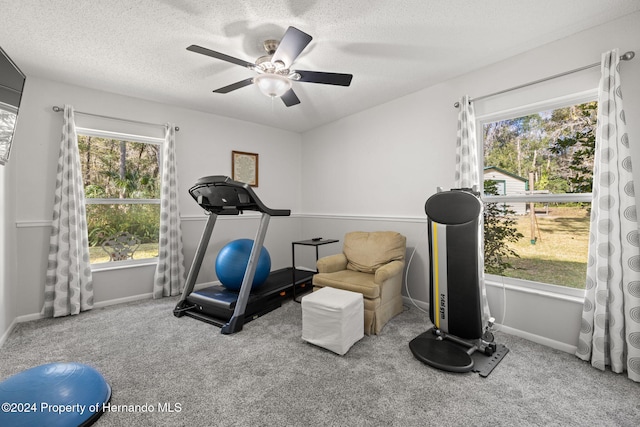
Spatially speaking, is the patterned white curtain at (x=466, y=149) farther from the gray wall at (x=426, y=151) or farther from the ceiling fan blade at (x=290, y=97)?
the ceiling fan blade at (x=290, y=97)

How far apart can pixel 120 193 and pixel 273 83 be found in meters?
2.75

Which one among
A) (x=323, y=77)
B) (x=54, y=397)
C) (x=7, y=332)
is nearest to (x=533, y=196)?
(x=323, y=77)

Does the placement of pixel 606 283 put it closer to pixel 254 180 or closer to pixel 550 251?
pixel 550 251

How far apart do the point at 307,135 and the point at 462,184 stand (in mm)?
3063

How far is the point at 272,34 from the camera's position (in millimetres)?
2305

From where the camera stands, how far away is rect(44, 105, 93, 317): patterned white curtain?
10.1 ft

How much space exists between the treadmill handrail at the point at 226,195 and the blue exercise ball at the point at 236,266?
19.2 inches

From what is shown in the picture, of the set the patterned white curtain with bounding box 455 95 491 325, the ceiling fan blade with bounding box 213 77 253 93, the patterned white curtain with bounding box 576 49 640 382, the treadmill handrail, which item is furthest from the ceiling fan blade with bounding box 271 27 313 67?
the patterned white curtain with bounding box 576 49 640 382

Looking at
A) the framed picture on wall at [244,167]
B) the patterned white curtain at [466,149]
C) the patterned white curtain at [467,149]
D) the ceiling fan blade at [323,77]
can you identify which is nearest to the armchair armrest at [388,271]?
the patterned white curtain at [467,149]

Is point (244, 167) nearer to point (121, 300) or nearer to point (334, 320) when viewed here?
point (121, 300)

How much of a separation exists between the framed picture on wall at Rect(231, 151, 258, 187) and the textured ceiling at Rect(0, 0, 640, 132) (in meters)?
1.35

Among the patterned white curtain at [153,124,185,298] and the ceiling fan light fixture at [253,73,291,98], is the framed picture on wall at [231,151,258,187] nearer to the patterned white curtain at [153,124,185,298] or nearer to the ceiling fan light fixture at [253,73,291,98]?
the patterned white curtain at [153,124,185,298]

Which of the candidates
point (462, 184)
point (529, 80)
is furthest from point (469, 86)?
point (462, 184)

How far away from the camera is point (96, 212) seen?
3537 mm
